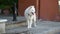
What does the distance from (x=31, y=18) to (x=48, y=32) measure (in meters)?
0.91

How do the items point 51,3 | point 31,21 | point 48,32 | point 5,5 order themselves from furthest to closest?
point 5,5
point 51,3
point 31,21
point 48,32

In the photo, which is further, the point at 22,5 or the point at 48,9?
the point at 22,5

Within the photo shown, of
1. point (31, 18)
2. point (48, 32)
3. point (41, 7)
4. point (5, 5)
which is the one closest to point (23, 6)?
point (41, 7)

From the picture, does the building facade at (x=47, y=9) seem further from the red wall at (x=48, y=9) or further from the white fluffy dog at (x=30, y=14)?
the white fluffy dog at (x=30, y=14)

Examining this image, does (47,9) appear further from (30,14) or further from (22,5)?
(30,14)

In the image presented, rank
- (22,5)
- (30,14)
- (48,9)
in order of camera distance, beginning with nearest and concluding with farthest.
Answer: (30,14) < (48,9) < (22,5)

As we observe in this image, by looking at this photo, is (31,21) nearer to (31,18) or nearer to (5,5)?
(31,18)

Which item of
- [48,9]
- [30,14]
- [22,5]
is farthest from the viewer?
[22,5]

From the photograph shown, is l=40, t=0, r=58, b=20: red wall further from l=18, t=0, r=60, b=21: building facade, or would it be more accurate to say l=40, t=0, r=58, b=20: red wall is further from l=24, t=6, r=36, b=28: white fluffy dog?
l=24, t=6, r=36, b=28: white fluffy dog

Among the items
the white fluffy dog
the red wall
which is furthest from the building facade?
the white fluffy dog

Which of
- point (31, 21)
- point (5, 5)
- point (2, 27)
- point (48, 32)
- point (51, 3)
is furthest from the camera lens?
point (5, 5)

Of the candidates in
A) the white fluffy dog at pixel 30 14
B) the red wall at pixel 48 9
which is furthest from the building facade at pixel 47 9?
the white fluffy dog at pixel 30 14

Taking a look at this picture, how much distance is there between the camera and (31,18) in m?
8.23

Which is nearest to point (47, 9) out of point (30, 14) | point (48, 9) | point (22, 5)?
point (48, 9)
